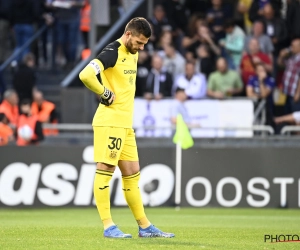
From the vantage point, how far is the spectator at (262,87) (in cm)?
1889

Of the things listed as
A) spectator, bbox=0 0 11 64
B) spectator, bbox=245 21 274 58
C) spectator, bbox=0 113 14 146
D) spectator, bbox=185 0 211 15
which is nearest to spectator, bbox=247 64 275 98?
spectator, bbox=245 21 274 58

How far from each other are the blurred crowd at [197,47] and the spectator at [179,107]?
0.03m

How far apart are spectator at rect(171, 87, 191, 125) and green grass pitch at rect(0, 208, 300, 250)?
101 inches

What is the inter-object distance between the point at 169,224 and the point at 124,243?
3353 millimetres

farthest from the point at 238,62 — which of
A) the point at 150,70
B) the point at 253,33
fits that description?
the point at 150,70

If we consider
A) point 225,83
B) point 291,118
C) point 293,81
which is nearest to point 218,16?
point 225,83

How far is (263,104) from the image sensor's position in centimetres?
1881

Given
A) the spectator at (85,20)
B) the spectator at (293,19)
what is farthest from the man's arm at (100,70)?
the spectator at (85,20)

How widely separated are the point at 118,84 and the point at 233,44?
1073 cm

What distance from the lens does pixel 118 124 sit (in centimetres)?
1009

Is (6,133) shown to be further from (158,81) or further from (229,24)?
(229,24)

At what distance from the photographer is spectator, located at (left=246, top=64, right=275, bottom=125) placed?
1889 centimetres

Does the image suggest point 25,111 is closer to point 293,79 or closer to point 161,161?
point 161,161

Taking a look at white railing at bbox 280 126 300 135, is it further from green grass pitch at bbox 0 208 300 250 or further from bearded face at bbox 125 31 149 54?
bearded face at bbox 125 31 149 54
